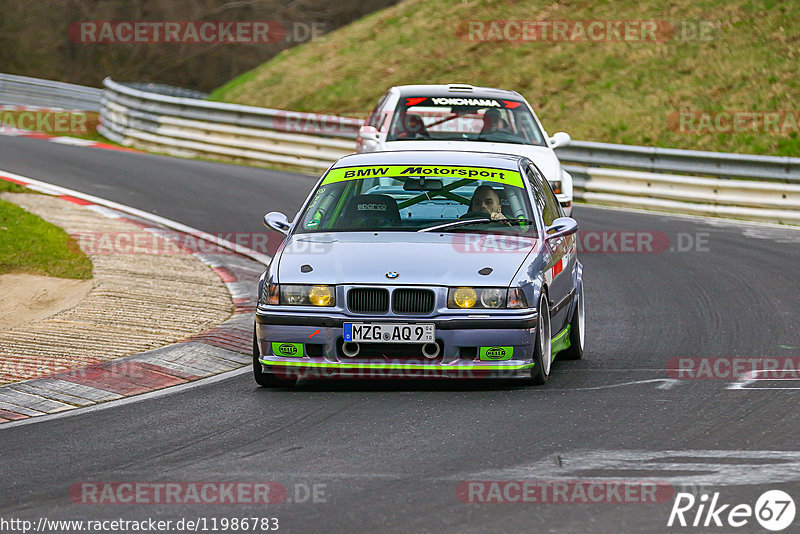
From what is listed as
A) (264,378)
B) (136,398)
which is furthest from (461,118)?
(136,398)

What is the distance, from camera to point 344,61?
32.6 metres

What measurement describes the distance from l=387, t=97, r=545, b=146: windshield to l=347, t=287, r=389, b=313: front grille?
7.36m

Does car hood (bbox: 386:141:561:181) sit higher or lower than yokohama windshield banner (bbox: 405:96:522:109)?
lower

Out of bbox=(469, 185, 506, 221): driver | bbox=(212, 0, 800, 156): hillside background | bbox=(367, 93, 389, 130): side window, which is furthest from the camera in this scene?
bbox=(212, 0, 800, 156): hillside background

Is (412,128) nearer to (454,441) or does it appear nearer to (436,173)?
(436,173)

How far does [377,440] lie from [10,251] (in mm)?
7263

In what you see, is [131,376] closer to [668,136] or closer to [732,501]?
[732,501]

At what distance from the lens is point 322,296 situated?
331 inches

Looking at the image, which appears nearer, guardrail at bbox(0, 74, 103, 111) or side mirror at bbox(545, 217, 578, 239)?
side mirror at bbox(545, 217, 578, 239)

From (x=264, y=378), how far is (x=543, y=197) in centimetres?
270

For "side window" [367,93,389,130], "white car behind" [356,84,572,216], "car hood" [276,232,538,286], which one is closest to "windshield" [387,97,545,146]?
"white car behind" [356,84,572,216]

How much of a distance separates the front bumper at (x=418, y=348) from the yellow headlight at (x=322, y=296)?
3.9 inches

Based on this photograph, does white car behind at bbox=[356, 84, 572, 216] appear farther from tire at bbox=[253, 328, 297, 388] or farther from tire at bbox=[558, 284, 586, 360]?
tire at bbox=[253, 328, 297, 388]

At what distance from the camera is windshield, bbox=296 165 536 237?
368 inches
